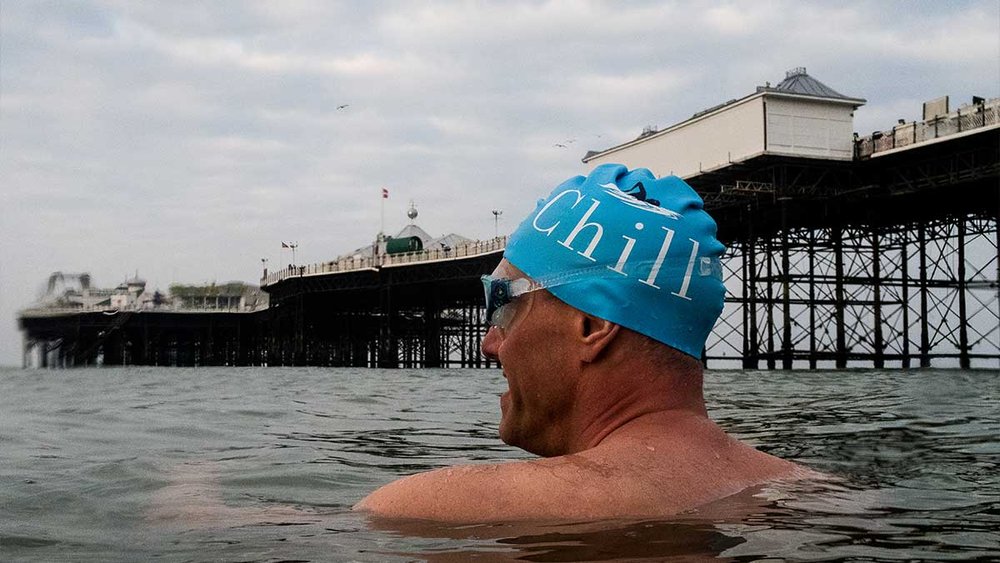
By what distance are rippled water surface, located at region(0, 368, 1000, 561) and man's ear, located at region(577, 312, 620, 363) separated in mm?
489

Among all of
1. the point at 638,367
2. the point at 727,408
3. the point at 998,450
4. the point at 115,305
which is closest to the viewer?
the point at 638,367

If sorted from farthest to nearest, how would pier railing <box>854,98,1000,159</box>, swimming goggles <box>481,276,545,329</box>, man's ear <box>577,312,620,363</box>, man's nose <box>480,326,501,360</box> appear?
1. pier railing <box>854,98,1000,159</box>
2. man's nose <box>480,326,501,360</box>
3. swimming goggles <box>481,276,545,329</box>
4. man's ear <box>577,312,620,363</box>

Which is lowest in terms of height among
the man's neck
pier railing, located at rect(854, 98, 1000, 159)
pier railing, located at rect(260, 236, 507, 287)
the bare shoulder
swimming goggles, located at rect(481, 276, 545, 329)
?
the bare shoulder

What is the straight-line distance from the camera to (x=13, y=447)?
6566mm

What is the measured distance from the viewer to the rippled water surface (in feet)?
8.47

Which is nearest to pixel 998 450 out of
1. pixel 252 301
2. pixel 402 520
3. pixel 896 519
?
pixel 896 519

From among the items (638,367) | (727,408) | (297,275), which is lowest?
(727,408)

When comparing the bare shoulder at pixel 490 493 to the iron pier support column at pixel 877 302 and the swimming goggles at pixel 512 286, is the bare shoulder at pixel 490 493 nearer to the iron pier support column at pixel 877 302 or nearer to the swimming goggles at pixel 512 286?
the swimming goggles at pixel 512 286

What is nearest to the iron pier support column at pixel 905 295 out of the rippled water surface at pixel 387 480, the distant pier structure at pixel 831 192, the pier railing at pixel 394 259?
the distant pier structure at pixel 831 192

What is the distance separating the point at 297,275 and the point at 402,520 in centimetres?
6416

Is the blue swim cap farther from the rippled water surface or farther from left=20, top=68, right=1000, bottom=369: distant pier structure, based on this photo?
left=20, top=68, right=1000, bottom=369: distant pier structure

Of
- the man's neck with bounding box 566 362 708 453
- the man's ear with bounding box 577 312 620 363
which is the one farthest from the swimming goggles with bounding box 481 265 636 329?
the man's neck with bounding box 566 362 708 453

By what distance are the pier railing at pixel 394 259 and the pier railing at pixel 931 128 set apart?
18.8 metres

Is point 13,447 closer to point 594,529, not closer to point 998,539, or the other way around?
point 594,529
